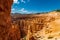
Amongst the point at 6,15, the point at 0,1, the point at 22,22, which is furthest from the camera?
the point at 22,22

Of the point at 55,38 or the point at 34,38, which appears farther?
the point at 34,38

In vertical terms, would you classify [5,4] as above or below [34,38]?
above

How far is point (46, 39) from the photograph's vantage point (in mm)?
20969

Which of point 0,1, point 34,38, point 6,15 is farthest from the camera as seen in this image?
point 34,38

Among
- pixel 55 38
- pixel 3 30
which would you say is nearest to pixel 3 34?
pixel 3 30

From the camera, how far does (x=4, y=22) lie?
10.8 m

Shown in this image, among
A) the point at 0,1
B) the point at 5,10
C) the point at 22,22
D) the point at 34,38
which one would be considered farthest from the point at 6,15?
the point at 22,22

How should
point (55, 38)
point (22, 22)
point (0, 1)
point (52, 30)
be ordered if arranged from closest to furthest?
point (0, 1) → point (55, 38) → point (52, 30) → point (22, 22)

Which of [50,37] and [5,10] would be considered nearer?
[5,10]

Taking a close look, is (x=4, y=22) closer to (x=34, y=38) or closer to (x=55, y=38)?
(x=55, y=38)

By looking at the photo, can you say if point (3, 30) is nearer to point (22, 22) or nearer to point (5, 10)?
point (5, 10)

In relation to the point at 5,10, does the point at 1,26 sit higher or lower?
lower

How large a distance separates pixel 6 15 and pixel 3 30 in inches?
36.7

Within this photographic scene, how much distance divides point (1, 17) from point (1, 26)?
0.49m
